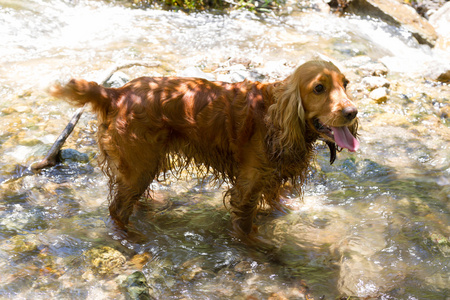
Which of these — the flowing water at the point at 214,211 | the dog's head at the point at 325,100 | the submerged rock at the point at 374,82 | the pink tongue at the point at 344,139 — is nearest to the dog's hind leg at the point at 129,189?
the flowing water at the point at 214,211

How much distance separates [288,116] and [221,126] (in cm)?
62

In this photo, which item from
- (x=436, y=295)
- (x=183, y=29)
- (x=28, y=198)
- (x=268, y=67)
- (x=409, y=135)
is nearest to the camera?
(x=436, y=295)

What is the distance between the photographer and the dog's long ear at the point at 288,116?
3.43 m

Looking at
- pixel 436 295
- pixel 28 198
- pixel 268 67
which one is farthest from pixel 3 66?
pixel 436 295

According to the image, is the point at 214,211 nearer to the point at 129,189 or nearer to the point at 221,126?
the point at 129,189

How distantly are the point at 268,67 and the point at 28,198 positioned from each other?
4423 millimetres

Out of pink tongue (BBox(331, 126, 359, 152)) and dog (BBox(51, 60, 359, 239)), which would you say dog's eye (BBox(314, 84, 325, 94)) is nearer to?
dog (BBox(51, 60, 359, 239))

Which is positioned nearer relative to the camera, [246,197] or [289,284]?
[289,284]

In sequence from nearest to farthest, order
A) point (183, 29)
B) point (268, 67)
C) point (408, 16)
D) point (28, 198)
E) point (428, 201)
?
point (28, 198) → point (428, 201) → point (268, 67) → point (183, 29) → point (408, 16)

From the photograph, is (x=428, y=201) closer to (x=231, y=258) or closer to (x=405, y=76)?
(x=231, y=258)

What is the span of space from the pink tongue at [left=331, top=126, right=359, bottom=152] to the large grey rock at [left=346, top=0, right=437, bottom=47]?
7.49 metres

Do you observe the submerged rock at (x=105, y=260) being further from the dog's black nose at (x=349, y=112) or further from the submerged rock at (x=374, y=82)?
the submerged rock at (x=374, y=82)

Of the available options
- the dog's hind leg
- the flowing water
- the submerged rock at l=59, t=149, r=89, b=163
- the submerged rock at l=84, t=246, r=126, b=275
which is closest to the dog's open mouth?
the flowing water

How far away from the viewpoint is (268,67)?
7254mm
